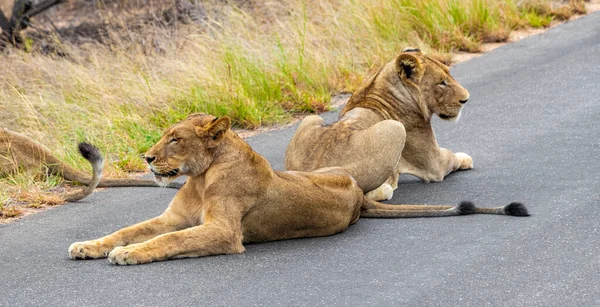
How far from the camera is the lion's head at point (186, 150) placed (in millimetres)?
6078

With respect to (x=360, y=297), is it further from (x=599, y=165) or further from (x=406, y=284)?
(x=599, y=165)

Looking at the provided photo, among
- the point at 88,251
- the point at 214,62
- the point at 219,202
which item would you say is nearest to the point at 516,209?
the point at 219,202

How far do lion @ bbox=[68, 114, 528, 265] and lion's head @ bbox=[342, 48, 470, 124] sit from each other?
60.3 inches

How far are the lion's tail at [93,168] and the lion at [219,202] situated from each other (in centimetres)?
96

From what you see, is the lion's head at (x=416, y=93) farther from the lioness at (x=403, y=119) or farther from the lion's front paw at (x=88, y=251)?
the lion's front paw at (x=88, y=251)

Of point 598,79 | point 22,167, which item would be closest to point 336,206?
point 22,167

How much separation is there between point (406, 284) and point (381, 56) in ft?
19.8

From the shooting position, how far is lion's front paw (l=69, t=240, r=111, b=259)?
19.5 feet

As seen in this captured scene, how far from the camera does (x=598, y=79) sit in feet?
33.5

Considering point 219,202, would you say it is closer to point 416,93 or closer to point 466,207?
point 466,207

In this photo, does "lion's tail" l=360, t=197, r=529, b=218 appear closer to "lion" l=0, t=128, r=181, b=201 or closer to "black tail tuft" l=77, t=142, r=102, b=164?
"black tail tuft" l=77, t=142, r=102, b=164

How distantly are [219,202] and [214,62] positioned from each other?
4784mm

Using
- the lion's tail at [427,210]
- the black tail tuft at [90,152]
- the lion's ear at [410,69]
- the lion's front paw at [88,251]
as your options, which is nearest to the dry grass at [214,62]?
the black tail tuft at [90,152]

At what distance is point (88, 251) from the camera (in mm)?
5949
